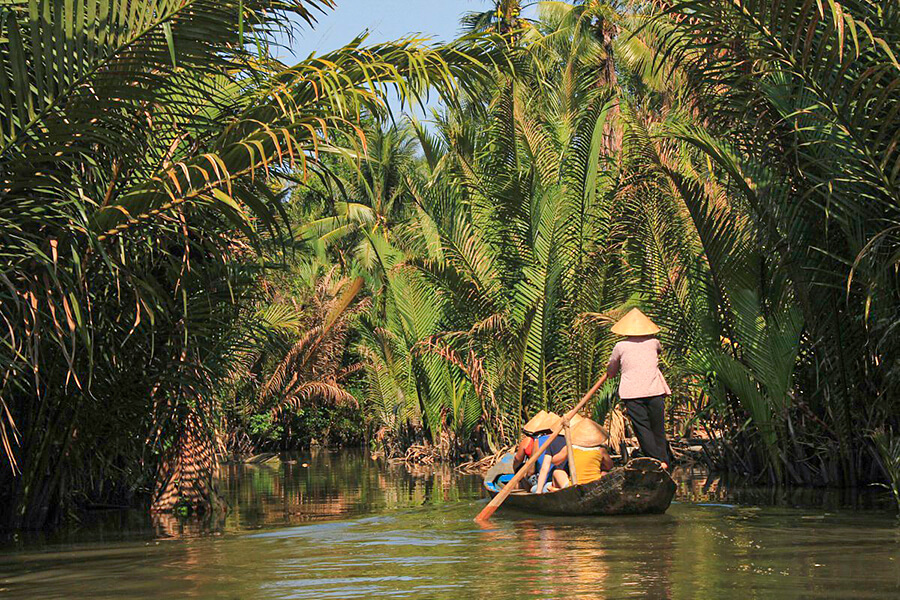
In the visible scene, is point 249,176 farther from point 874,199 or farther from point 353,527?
point 874,199

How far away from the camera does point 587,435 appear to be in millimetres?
10570

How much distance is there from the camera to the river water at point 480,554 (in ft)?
18.7

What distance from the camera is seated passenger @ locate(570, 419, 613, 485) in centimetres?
1047

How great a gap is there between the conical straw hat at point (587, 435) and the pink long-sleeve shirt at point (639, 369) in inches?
16.6

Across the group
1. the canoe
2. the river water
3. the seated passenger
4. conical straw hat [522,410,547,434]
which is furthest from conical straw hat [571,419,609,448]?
the river water

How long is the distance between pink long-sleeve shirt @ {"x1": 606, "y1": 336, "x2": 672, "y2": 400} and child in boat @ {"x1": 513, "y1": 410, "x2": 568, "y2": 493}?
80cm

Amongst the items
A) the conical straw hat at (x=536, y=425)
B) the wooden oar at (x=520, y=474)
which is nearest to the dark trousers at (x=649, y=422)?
the wooden oar at (x=520, y=474)

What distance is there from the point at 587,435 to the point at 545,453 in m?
0.52

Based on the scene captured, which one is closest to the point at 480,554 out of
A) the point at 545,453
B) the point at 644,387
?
the point at 545,453

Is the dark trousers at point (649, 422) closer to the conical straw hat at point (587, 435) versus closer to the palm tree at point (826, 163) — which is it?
the conical straw hat at point (587, 435)

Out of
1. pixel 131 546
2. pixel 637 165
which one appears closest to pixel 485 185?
pixel 637 165

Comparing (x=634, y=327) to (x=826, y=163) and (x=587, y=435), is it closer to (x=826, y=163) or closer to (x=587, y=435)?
(x=587, y=435)

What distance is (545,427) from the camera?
35.3ft

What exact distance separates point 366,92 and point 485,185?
9.09 meters
